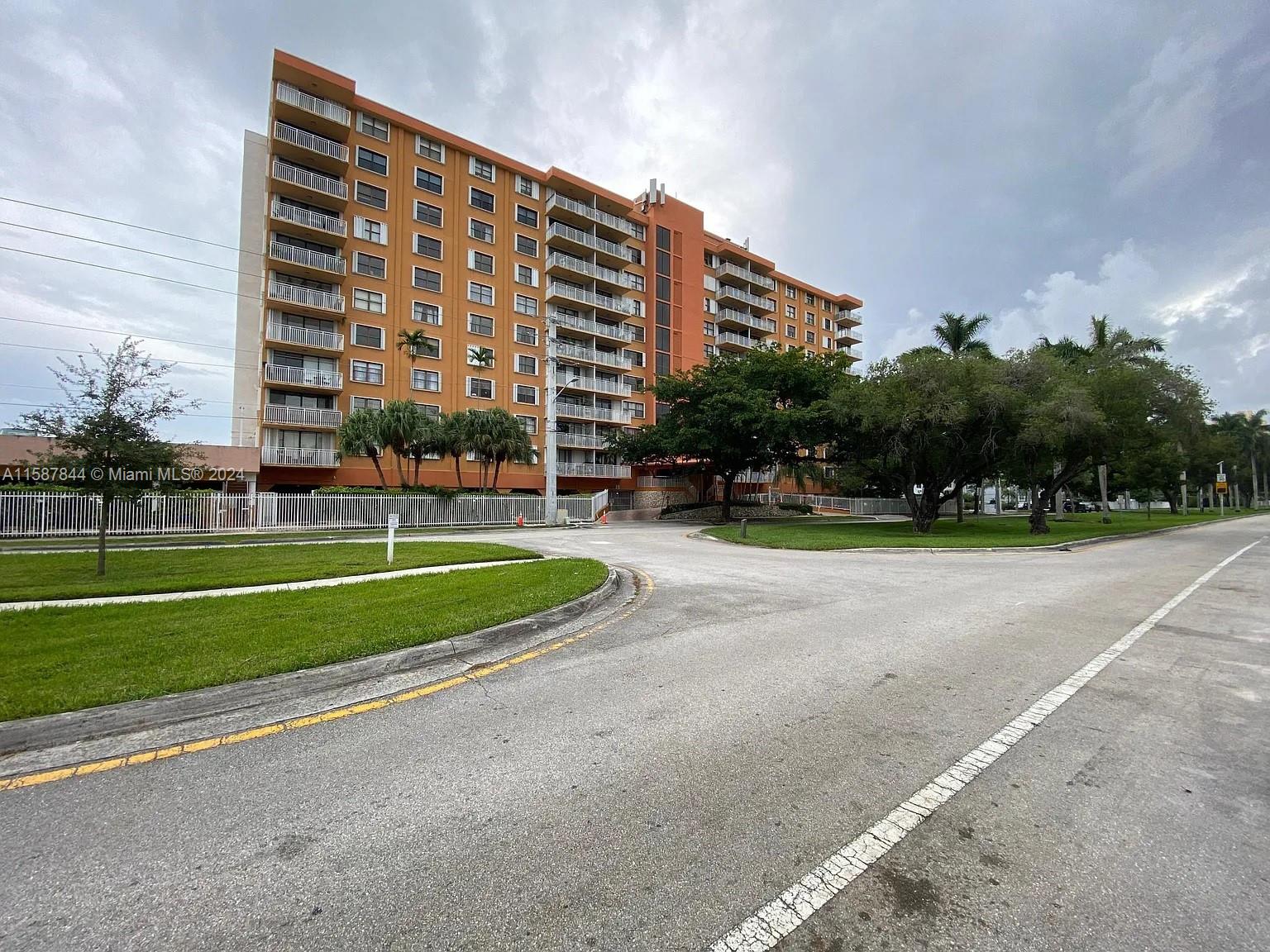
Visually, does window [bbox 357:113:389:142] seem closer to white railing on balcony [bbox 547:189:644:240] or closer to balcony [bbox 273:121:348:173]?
balcony [bbox 273:121:348:173]

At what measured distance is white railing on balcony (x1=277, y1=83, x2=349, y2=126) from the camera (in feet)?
115

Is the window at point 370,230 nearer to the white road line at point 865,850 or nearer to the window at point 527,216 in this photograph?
the window at point 527,216

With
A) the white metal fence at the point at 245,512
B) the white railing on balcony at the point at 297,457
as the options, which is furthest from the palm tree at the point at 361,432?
the white railing on balcony at the point at 297,457

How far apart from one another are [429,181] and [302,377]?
17.5 metres

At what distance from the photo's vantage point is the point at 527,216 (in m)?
46.7

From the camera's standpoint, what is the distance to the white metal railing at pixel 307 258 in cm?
3441

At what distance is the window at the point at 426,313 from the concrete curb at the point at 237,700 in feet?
125

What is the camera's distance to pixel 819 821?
3014 millimetres

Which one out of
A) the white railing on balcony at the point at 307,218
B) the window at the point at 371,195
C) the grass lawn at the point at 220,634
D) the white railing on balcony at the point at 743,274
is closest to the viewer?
the grass lawn at the point at 220,634

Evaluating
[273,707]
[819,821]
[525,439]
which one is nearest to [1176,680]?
Result: [819,821]

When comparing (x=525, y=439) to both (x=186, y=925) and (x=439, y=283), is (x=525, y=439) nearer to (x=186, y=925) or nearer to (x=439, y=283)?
(x=439, y=283)

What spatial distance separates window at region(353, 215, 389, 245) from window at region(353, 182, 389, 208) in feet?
3.88

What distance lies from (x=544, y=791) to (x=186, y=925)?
5.35 feet

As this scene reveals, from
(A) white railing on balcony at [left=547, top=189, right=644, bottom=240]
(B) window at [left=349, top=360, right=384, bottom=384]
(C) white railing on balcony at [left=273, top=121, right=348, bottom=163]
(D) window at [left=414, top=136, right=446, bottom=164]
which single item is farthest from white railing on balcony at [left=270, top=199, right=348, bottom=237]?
(A) white railing on balcony at [left=547, top=189, right=644, bottom=240]
